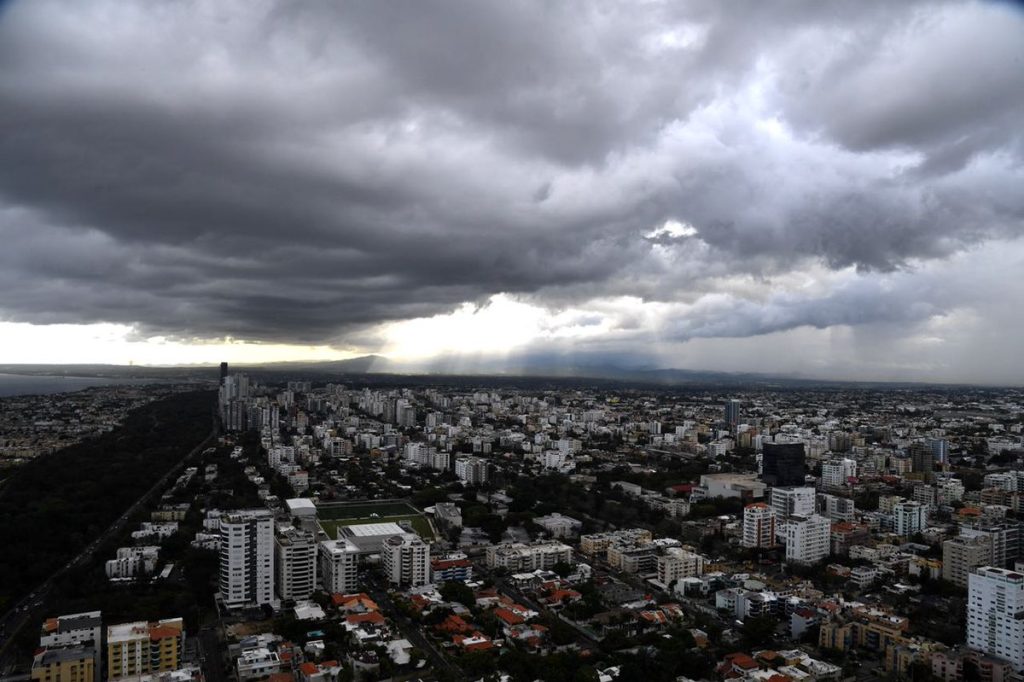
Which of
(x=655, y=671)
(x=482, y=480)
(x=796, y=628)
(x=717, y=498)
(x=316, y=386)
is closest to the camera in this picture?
(x=655, y=671)

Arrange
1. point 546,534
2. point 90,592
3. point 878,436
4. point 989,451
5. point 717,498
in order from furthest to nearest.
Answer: point 878,436, point 989,451, point 717,498, point 546,534, point 90,592

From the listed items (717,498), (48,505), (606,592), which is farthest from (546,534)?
(48,505)

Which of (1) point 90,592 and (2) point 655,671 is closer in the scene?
(2) point 655,671

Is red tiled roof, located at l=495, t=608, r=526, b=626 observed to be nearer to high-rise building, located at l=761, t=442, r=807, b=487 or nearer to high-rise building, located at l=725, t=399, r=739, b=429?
high-rise building, located at l=761, t=442, r=807, b=487

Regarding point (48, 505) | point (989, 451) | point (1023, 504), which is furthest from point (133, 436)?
point (989, 451)

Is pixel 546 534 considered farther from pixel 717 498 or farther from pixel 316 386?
pixel 316 386

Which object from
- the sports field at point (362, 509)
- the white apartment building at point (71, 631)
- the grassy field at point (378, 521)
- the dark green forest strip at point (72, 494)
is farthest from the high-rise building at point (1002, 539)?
the dark green forest strip at point (72, 494)

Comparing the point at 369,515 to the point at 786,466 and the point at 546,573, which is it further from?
the point at 786,466
